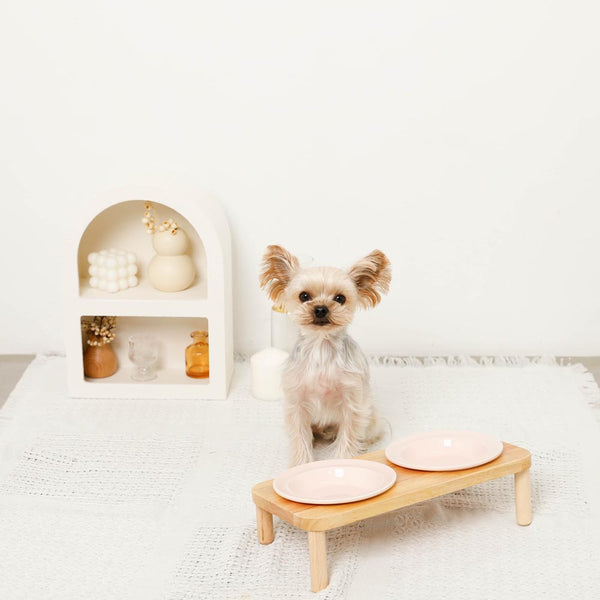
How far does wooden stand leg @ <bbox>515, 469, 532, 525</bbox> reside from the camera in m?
1.76

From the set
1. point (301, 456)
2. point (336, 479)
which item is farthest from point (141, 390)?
point (336, 479)

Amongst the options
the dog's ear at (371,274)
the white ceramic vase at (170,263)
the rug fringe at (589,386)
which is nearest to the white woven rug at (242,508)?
the rug fringe at (589,386)

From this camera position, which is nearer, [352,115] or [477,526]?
[477,526]

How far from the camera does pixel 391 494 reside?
1.62 m

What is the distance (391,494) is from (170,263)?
1094 millimetres

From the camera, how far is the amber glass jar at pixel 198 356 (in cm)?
254

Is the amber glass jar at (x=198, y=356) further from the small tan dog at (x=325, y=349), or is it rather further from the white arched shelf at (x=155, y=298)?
the small tan dog at (x=325, y=349)

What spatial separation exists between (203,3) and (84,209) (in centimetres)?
68

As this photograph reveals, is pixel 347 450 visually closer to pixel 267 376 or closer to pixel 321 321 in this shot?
pixel 321 321

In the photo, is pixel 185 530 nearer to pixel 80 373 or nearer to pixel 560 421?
pixel 80 373

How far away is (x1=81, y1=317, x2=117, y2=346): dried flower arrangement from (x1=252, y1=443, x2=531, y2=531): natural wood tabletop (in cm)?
100

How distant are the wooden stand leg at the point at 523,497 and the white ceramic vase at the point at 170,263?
3.68 feet

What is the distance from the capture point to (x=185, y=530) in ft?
5.81

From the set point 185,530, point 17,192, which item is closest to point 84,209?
point 17,192
